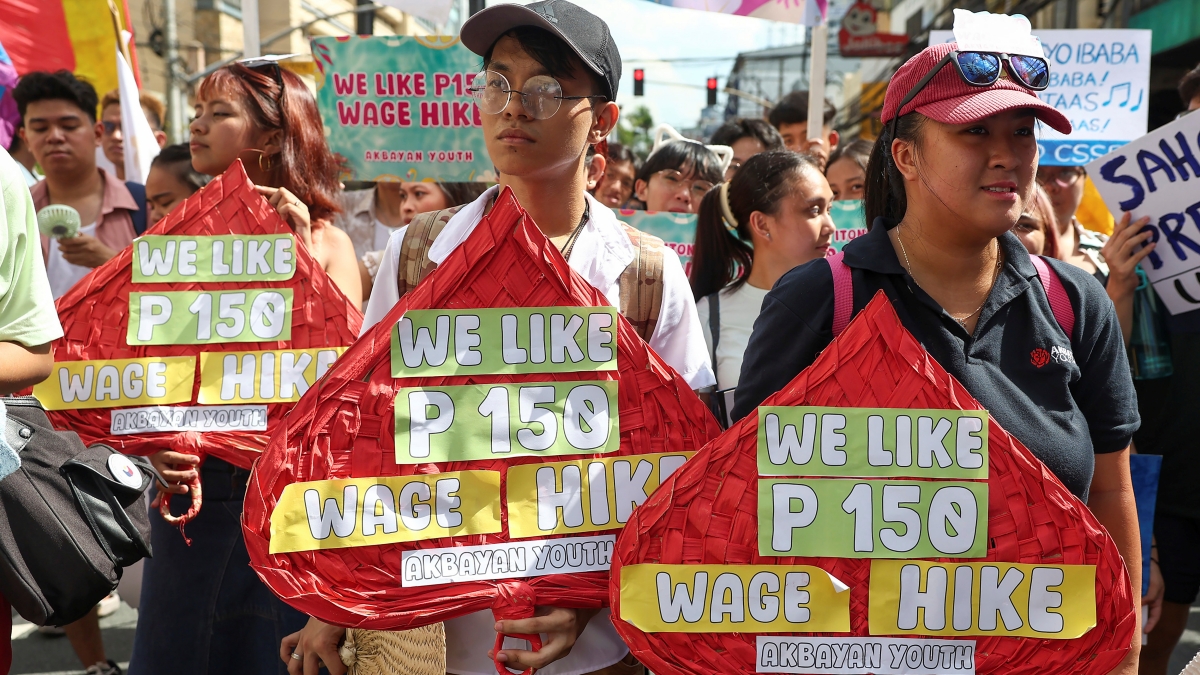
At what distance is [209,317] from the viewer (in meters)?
2.45

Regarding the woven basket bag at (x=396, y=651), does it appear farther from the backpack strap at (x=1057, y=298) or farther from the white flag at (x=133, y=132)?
the white flag at (x=133, y=132)

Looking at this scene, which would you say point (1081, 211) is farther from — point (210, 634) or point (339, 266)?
point (210, 634)

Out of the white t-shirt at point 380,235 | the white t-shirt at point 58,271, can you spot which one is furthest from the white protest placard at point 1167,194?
the white t-shirt at point 58,271

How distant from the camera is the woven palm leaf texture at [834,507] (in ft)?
5.16

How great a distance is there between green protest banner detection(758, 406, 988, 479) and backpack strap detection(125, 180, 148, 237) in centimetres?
351

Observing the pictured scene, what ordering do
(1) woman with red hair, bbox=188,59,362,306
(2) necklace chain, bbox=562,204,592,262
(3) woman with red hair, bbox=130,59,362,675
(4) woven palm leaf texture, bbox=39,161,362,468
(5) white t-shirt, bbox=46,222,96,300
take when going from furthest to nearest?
1. (5) white t-shirt, bbox=46,222,96,300
2. (1) woman with red hair, bbox=188,59,362,306
3. (3) woman with red hair, bbox=130,59,362,675
4. (4) woven palm leaf texture, bbox=39,161,362,468
5. (2) necklace chain, bbox=562,204,592,262

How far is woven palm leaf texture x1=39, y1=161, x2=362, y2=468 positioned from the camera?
7.82 feet

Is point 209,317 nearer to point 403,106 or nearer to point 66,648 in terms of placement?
point 403,106

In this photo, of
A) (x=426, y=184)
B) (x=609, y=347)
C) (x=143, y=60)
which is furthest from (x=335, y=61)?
(x=143, y=60)

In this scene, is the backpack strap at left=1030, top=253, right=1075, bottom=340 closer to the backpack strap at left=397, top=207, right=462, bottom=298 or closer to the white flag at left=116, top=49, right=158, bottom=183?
the backpack strap at left=397, top=207, right=462, bottom=298

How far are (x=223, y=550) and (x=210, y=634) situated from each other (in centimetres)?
21

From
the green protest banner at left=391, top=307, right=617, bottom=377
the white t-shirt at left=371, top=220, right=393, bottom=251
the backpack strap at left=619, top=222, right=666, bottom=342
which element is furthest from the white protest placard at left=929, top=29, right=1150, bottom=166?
the green protest banner at left=391, top=307, right=617, bottom=377

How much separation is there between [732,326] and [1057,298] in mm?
1655

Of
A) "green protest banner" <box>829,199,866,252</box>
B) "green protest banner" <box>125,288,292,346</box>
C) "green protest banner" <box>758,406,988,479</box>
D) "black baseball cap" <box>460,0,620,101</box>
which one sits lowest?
"green protest banner" <box>758,406,988,479</box>
